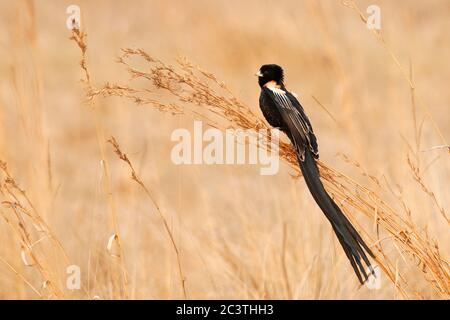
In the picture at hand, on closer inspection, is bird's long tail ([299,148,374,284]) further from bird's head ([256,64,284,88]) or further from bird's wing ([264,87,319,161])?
bird's head ([256,64,284,88])

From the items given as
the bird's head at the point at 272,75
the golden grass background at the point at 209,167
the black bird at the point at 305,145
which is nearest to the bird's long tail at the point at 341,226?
the black bird at the point at 305,145

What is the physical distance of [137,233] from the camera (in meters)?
4.31

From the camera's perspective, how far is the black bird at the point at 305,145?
179 centimetres

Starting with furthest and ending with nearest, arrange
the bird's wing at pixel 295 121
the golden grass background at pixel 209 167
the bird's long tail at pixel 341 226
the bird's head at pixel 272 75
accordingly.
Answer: the golden grass background at pixel 209 167 < the bird's head at pixel 272 75 < the bird's wing at pixel 295 121 < the bird's long tail at pixel 341 226

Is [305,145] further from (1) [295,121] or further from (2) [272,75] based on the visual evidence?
(2) [272,75]

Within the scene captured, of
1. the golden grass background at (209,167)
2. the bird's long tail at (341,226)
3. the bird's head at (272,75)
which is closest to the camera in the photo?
the bird's long tail at (341,226)

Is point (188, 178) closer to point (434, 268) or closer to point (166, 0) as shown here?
point (166, 0)

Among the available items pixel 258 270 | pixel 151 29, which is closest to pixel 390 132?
pixel 258 270

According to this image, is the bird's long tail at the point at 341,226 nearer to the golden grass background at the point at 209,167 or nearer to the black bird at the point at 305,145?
the black bird at the point at 305,145

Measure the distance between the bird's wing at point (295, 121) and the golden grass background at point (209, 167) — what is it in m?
0.07

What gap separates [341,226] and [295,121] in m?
0.34

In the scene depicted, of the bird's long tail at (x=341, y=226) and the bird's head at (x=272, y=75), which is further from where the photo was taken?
the bird's head at (x=272, y=75)

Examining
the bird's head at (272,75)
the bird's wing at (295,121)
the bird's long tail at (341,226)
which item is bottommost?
the bird's long tail at (341,226)

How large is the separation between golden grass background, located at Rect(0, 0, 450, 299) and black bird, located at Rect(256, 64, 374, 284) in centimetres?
9
